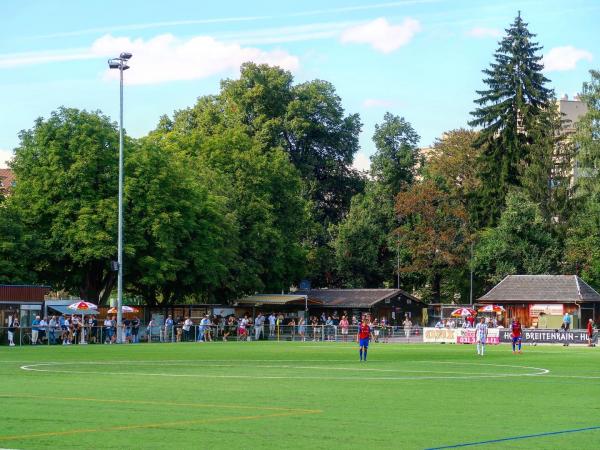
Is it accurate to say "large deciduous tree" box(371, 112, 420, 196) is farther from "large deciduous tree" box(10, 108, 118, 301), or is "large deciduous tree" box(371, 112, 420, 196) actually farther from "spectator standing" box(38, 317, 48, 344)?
"spectator standing" box(38, 317, 48, 344)

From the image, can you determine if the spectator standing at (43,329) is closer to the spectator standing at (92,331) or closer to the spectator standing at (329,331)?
the spectator standing at (92,331)

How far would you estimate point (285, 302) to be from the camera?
9081 cm

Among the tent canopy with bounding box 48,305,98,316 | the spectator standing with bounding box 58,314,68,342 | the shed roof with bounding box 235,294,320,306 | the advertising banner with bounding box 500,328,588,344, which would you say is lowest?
the advertising banner with bounding box 500,328,588,344

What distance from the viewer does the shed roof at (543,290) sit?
3504 inches

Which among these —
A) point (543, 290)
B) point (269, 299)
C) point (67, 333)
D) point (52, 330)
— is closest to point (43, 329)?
point (52, 330)

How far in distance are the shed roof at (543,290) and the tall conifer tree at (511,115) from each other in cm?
1328

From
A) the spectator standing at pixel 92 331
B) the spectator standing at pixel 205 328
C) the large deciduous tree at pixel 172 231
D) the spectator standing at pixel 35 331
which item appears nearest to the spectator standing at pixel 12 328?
the spectator standing at pixel 35 331

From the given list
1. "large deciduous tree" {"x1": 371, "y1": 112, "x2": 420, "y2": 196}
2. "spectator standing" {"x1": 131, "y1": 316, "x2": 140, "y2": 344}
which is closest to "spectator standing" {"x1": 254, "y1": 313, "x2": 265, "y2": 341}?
"spectator standing" {"x1": 131, "y1": 316, "x2": 140, "y2": 344}

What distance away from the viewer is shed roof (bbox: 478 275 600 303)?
89000 millimetres

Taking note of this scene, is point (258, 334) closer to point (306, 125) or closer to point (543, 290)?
point (543, 290)

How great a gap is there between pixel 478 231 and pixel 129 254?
41783mm

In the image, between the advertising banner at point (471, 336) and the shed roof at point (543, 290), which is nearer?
the advertising banner at point (471, 336)

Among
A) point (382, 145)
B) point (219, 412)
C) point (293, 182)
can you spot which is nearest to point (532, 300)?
point (293, 182)

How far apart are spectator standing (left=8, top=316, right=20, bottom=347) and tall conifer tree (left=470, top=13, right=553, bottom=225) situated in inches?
2125
